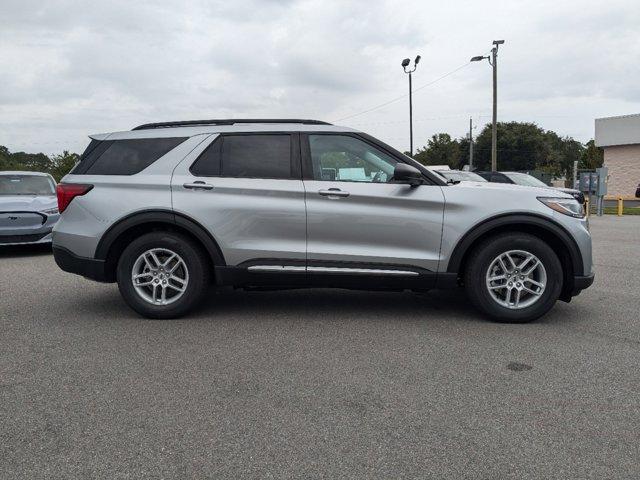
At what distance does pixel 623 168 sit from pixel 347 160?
42772 mm

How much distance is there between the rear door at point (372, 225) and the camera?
15.1ft

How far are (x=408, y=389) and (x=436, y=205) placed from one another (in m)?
1.90

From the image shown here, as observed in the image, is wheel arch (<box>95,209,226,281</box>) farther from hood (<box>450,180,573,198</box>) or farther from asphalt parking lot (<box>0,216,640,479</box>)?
hood (<box>450,180,573,198</box>)

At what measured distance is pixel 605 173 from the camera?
19.9 meters

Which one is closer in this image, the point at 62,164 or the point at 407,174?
the point at 407,174

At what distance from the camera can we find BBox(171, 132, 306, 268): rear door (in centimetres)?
465

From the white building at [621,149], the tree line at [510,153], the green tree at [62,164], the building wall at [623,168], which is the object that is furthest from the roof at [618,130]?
the green tree at [62,164]

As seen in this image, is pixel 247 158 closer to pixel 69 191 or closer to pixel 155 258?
pixel 155 258

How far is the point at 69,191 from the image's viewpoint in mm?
4871

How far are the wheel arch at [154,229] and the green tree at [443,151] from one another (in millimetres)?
76920

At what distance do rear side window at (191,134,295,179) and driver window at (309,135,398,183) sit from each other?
263mm

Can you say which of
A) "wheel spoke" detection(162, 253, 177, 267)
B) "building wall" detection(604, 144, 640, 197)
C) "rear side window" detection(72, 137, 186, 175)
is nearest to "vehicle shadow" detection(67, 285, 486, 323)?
"wheel spoke" detection(162, 253, 177, 267)

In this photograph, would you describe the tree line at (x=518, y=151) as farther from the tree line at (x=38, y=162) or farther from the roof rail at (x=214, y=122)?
the roof rail at (x=214, y=122)

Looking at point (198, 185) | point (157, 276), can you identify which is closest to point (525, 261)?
point (198, 185)
